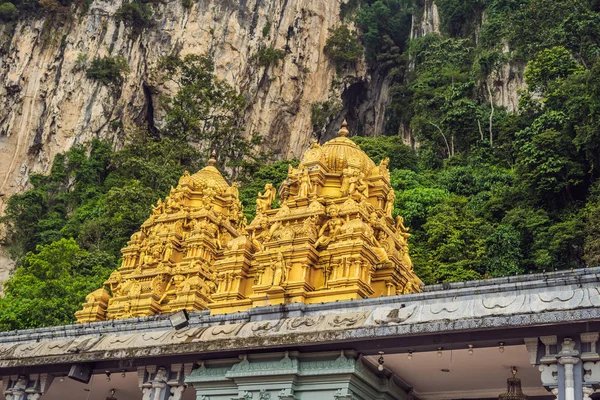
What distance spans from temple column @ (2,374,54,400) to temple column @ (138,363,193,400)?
2112 millimetres

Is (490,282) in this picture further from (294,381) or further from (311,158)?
(311,158)

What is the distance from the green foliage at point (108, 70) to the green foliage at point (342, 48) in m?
13.5

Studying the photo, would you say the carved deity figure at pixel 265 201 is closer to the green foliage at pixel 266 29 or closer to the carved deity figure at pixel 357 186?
the carved deity figure at pixel 357 186

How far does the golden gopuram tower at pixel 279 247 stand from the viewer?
1864cm

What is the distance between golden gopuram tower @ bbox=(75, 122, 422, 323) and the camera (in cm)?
1864

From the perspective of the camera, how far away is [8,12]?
2143 inches

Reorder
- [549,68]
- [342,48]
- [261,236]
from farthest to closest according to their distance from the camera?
[342,48]
[549,68]
[261,236]

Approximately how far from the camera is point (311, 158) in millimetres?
21406

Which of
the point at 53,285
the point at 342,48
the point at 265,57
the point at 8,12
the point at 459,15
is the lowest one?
the point at 53,285

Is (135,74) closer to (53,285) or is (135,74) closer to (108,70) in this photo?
(108,70)

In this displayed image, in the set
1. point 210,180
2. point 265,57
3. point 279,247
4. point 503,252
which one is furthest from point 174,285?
point 265,57

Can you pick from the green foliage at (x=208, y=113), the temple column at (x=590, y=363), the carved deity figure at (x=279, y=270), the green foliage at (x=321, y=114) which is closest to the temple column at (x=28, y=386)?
the carved deity figure at (x=279, y=270)

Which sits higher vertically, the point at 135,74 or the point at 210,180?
the point at 135,74

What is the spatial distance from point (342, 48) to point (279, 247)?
39641mm
